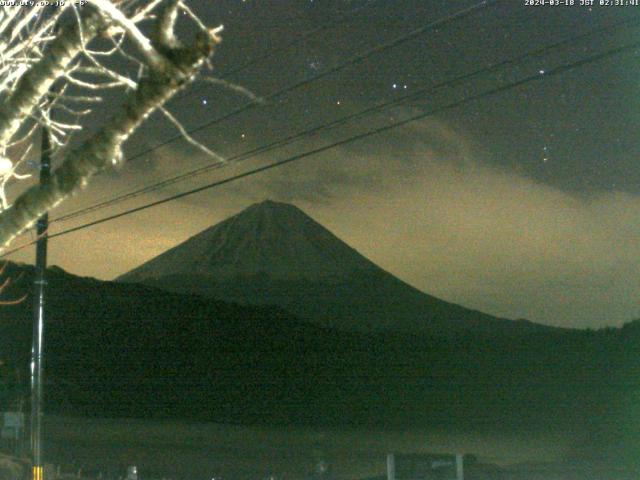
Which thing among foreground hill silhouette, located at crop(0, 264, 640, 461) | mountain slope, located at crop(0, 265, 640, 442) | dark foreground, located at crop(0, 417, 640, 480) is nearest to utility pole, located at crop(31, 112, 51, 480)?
dark foreground, located at crop(0, 417, 640, 480)

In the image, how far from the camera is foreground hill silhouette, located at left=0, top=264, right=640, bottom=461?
61.9 m

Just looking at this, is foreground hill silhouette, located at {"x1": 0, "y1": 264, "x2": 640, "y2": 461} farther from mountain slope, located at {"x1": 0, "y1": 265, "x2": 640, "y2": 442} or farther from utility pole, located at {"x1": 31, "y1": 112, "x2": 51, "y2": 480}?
utility pole, located at {"x1": 31, "y1": 112, "x2": 51, "y2": 480}

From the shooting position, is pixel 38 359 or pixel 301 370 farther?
pixel 301 370

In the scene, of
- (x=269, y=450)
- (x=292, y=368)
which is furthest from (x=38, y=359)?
(x=292, y=368)

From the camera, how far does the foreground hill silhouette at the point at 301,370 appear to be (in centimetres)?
6194

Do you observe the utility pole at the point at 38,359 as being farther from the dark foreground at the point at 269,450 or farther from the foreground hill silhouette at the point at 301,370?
the foreground hill silhouette at the point at 301,370

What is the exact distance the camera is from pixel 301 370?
8906cm

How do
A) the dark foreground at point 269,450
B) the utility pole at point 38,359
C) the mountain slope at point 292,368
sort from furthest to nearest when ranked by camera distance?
the mountain slope at point 292,368 → the dark foreground at point 269,450 → the utility pole at point 38,359

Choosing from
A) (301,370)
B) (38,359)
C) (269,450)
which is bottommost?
(269,450)

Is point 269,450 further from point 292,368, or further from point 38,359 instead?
point 38,359

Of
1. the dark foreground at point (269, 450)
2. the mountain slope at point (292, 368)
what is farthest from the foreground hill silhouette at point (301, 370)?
the dark foreground at point (269, 450)

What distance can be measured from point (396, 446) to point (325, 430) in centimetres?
1629

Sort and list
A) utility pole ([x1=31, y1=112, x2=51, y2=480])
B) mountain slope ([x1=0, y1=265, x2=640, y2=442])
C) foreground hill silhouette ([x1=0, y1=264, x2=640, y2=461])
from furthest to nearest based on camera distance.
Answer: mountain slope ([x1=0, y1=265, x2=640, y2=442]) < foreground hill silhouette ([x1=0, y1=264, x2=640, y2=461]) < utility pole ([x1=31, y1=112, x2=51, y2=480])

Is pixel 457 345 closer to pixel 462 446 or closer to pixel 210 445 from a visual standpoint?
pixel 462 446
